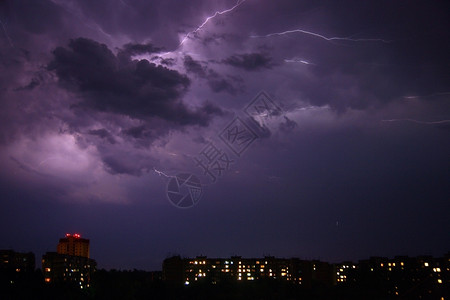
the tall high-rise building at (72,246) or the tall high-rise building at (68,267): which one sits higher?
the tall high-rise building at (72,246)

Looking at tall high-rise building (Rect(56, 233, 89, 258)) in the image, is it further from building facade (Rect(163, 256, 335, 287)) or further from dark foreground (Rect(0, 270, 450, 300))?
dark foreground (Rect(0, 270, 450, 300))

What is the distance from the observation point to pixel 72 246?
88188mm

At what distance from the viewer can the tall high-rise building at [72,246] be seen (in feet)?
286

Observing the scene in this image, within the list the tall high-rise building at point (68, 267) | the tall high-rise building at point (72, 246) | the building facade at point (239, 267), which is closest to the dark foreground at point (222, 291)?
the tall high-rise building at point (68, 267)

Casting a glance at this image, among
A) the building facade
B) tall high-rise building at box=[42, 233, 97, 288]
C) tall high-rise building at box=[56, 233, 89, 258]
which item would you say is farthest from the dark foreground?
tall high-rise building at box=[56, 233, 89, 258]

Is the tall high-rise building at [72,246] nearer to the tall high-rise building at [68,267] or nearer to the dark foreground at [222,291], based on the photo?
the tall high-rise building at [68,267]

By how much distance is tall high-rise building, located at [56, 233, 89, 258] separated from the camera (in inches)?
3429

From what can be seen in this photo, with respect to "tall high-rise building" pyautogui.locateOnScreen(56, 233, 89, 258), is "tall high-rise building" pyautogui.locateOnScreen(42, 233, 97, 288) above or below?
below

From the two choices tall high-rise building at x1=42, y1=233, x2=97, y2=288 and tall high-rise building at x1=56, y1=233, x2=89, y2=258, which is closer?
tall high-rise building at x1=42, y1=233, x2=97, y2=288

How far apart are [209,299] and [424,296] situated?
54.8 feet

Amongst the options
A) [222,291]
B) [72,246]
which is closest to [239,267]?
[222,291]

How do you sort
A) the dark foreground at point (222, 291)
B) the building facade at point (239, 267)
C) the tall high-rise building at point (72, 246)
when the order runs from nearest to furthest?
the dark foreground at point (222, 291), the building facade at point (239, 267), the tall high-rise building at point (72, 246)

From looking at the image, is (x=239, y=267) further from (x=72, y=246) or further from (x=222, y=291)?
(x=72, y=246)

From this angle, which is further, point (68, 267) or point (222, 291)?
point (68, 267)
